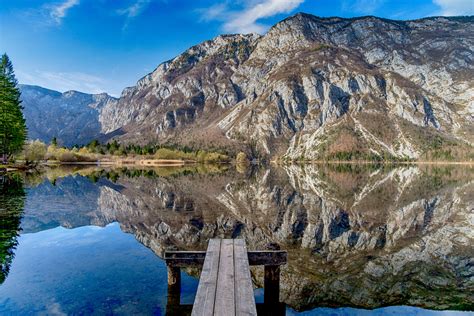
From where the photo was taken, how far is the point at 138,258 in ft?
66.6

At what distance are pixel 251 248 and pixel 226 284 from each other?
12.6 metres

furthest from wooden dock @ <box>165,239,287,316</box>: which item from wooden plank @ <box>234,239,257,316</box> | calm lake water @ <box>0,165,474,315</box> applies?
calm lake water @ <box>0,165,474,315</box>

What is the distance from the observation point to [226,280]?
33.1 ft

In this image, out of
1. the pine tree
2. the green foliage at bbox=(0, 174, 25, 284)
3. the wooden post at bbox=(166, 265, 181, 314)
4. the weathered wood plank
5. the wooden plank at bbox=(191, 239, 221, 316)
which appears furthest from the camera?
the pine tree

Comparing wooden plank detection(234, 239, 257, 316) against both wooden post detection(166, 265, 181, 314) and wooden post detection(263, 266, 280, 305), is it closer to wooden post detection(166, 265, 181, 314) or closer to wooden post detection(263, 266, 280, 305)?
wooden post detection(263, 266, 280, 305)

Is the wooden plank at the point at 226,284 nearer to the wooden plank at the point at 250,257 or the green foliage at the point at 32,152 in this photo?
the wooden plank at the point at 250,257

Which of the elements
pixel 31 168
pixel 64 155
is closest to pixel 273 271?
pixel 31 168

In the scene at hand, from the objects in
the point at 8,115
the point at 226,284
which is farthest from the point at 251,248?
the point at 8,115

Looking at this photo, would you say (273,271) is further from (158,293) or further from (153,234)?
(153,234)

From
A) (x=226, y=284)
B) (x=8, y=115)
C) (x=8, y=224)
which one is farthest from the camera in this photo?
(x=8, y=115)

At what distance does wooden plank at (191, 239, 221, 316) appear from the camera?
811cm

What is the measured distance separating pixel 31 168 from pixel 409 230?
355 ft

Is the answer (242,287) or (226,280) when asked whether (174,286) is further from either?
(242,287)

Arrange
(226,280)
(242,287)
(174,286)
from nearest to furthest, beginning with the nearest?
(242,287)
(226,280)
(174,286)
